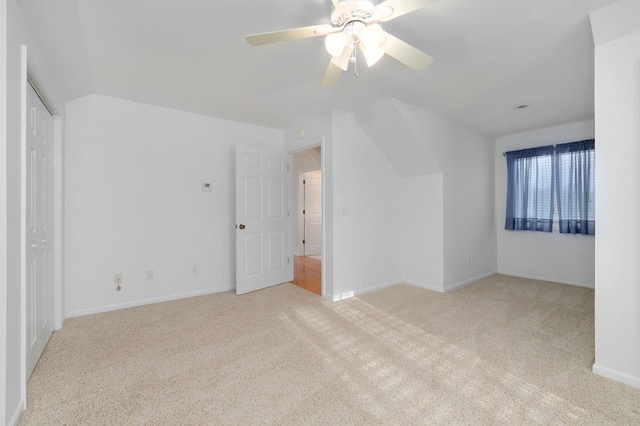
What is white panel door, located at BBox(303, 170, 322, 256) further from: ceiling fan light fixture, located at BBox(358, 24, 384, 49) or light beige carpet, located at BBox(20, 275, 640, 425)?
ceiling fan light fixture, located at BBox(358, 24, 384, 49)

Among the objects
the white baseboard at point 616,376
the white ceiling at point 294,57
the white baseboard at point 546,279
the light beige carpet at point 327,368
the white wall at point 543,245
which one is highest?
the white ceiling at point 294,57

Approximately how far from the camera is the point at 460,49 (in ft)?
7.17

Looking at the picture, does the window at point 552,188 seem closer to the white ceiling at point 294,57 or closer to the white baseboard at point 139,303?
the white ceiling at point 294,57

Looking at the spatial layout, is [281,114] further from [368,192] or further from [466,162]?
[466,162]


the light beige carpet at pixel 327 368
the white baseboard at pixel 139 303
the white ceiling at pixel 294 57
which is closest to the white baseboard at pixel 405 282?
the light beige carpet at pixel 327 368

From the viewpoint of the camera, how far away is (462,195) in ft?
13.6

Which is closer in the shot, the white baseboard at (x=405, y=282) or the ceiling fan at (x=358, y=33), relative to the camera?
the ceiling fan at (x=358, y=33)

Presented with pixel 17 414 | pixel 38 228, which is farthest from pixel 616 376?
pixel 38 228

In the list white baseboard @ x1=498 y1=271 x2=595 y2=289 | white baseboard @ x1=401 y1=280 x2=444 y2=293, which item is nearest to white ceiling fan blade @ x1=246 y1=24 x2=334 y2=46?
white baseboard @ x1=401 y1=280 x2=444 y2=293

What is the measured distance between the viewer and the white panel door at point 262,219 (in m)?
3.66

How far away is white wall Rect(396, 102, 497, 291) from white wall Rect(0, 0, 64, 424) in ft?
10.3

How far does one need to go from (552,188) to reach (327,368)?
428 cm

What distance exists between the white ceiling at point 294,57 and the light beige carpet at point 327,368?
2301 millimetres

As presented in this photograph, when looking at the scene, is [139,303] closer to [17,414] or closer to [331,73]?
[17,414]
